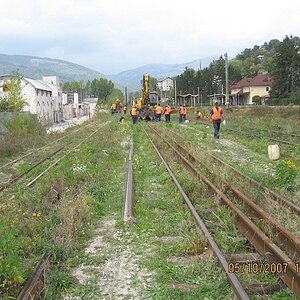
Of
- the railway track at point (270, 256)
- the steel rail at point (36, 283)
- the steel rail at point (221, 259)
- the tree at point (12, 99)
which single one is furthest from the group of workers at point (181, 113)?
the steel rail at point (36, 283)

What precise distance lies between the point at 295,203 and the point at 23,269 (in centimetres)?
503

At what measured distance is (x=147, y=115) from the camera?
44250mm

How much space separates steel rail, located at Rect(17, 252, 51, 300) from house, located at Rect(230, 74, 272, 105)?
334 feet

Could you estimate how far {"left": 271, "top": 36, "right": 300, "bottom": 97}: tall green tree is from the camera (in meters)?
67.8

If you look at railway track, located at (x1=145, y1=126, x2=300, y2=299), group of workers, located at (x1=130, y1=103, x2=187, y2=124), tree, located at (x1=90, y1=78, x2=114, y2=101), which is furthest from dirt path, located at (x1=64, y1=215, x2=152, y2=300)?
tree, located at (x1=90, y1=78, x2=114, y2=101)

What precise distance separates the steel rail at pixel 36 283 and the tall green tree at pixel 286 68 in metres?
67.4

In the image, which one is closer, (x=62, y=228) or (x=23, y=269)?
(x=23, y=269)

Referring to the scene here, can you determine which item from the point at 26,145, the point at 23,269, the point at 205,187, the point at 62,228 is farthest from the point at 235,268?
the point at 26,145

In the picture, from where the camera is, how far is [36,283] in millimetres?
4602

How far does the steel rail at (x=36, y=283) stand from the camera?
14.2 feet

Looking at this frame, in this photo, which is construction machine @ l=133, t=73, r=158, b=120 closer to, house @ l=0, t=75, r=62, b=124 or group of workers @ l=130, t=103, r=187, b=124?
group of workers @ l=130, t=103, r=187, b=124

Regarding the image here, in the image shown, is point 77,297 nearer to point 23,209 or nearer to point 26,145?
point 23,209

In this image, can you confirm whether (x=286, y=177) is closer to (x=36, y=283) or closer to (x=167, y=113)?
(x=36, y=283)

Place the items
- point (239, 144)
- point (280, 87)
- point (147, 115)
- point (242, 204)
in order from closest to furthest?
point (242, 204) → point (239, 144) → point (147, 115) → point (280, 87)
